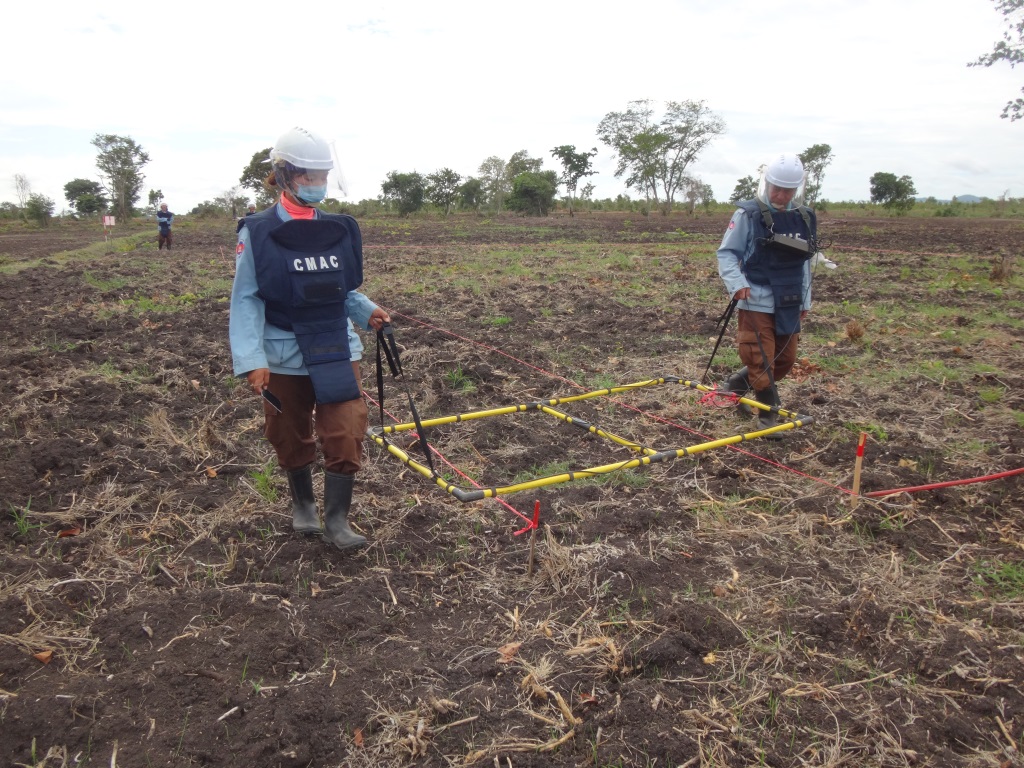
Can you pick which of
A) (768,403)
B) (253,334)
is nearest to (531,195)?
(768,403)

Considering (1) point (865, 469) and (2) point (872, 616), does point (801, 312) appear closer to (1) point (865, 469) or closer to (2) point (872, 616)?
(1) point (865, 469)

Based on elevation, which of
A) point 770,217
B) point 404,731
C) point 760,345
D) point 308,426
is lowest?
point 404,731

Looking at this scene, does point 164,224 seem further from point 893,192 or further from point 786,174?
point 893,192

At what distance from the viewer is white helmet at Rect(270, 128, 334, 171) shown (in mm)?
3486

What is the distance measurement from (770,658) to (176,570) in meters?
2.90

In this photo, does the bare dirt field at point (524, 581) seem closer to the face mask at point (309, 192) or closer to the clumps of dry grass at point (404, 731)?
the clumps of dry grass at point (404, 731)

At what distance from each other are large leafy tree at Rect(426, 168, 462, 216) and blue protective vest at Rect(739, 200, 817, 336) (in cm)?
4548

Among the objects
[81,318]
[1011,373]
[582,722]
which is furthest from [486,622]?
[81,318]

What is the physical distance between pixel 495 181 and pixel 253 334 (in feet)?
169

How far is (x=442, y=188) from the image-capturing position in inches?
1950

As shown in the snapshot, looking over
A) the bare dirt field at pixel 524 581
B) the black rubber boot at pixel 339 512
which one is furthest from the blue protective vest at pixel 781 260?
the black rubber boot at pixel 339 512

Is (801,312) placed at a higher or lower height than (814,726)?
higher

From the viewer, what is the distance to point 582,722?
2594 millimetres

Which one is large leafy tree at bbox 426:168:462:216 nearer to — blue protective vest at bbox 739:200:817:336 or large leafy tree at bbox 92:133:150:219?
large leafy tree at bbox 92:133:150:219
